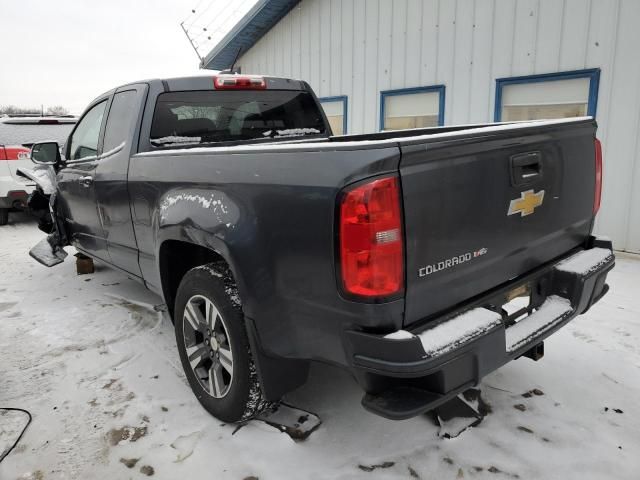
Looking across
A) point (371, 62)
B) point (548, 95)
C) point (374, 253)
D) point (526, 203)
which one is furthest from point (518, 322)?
point (371, 62)

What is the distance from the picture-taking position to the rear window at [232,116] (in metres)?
3.44

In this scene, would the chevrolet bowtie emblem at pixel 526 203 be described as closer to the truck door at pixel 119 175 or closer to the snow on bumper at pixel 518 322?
the snow on bumper at pixel 518 322

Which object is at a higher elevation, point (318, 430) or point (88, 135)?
point (88, 135)

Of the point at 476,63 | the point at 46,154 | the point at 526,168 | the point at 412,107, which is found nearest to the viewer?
the point at 526,168

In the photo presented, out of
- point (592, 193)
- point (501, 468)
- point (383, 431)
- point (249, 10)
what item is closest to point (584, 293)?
point (592, 193)

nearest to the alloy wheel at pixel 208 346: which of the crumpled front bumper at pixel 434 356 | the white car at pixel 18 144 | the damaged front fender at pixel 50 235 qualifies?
the crumpled front bumper at pixel 434 356

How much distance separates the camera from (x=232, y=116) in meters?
3.74

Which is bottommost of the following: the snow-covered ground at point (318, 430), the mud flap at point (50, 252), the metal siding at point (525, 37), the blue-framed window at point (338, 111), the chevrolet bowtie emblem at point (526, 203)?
the snow-covered ground at point (318, 430)

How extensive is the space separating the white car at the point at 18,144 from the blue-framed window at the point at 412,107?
5493 millimetres

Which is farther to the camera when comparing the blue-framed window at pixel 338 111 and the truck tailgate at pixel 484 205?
the blue-framed window at pixel 338 111

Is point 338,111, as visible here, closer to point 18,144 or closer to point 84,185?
point 18,144

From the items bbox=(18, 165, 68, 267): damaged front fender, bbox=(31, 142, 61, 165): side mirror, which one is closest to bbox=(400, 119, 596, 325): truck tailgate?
bbox=(31, 142, 61, 165): side mirror

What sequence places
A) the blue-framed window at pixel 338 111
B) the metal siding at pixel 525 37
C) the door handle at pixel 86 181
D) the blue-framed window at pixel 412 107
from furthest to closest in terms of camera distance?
1. the blue-framed window at pixel 338 111
2. the blue-framed window at pixel 412 107
3. the metal siding at pixel 525 37
4. the door handle at pixel 86 181

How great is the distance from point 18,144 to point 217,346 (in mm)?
7608
